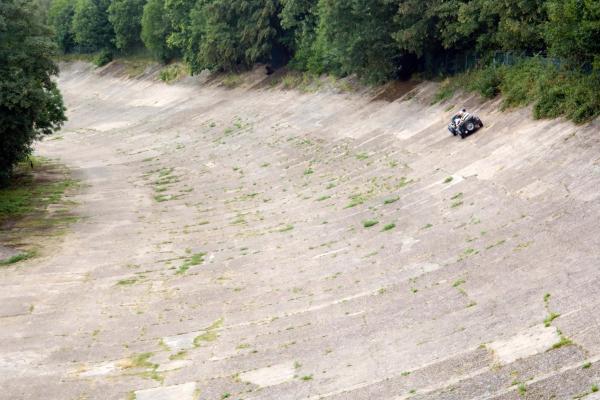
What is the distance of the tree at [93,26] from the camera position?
117125 mm

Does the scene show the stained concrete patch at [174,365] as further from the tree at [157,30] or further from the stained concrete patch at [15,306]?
the tree at [157,30]

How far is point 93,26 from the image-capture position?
118062 mm

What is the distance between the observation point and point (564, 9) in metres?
32.6

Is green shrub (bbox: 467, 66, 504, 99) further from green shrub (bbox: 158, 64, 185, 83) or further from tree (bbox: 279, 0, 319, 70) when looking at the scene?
green shrub (bbox: 158, 64, 185, 83)

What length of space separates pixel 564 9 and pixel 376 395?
2122cm

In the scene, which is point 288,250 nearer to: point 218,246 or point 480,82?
point 218,246

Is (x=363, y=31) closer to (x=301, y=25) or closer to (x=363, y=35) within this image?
(x=363, y=35)

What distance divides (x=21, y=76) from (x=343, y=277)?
2157cm

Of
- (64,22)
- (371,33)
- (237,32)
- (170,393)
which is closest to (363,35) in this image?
(371,33)

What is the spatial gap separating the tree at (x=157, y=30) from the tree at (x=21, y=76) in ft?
170

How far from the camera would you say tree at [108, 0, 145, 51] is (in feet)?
356

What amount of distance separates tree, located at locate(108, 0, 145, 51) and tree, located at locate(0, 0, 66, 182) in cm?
6630

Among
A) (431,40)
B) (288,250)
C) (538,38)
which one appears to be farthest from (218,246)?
(431,40)

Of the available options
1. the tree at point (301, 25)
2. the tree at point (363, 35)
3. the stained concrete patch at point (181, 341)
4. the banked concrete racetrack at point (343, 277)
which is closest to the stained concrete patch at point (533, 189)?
the banked concrete racetrack at point (343, 277)
